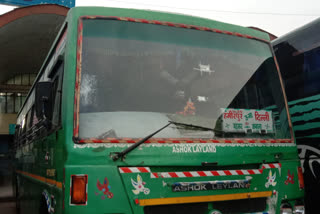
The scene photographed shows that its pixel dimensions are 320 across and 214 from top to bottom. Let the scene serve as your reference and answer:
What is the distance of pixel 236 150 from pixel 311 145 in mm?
2540

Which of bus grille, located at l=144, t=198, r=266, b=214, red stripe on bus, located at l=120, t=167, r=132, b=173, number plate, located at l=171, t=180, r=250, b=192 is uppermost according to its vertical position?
red stripe on bus, located at l=120, t=167, r=132, b=173

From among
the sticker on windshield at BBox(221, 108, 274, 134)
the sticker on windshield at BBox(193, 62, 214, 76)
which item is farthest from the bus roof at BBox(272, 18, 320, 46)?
the sticker on windshield at BBox(193, 62, 214, 76)

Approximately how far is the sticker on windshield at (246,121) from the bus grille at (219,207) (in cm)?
63

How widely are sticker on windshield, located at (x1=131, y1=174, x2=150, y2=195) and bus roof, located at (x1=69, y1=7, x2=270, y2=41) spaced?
150 centimetres

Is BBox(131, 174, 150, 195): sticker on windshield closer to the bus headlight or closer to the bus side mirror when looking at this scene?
the bus side mirror

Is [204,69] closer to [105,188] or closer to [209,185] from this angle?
[209,185]

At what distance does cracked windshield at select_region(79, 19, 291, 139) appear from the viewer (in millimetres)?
3014

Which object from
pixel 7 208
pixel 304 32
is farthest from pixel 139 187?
pixel 7 208

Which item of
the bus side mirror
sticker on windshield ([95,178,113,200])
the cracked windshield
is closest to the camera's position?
sticker on windshield ([95,178,113,200])

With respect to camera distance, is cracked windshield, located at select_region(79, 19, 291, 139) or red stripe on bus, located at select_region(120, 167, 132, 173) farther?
cracked windshield, located at select_region(79, 19, 291, 139)

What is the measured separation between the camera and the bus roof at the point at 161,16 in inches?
129

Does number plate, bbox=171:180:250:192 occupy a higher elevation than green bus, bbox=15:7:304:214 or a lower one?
lower

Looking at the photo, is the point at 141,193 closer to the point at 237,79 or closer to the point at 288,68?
the point at 237,79

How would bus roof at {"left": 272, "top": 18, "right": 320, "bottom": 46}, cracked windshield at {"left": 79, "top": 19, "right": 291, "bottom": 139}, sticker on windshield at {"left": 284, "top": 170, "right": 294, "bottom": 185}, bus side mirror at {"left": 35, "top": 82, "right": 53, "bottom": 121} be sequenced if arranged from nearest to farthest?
cracked windshield at {"left": 79, "top": 19, "right": 291, "bottom": 139}
bus side mirror at {"left": 35, "top": 82, "right": 53, "bottom": 121}
sticker on windshield at {"left": 284, "top": 170, "right": 294, "bottom": 185}
bus roof at {"left": 272, "top": 18, "right": 320, "bottom": 46}
